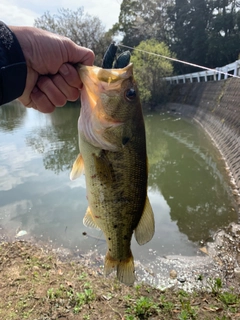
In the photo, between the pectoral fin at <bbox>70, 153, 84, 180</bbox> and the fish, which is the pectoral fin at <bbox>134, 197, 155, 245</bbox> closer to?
the fish

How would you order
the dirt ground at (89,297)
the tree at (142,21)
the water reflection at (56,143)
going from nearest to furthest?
the dirt ground at (89,297)
the water reflection at (56,143)
the tree at (142,21)

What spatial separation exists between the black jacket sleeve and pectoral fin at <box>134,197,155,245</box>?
48.5 inches

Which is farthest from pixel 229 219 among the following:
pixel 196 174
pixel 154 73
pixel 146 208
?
pixel 154 73

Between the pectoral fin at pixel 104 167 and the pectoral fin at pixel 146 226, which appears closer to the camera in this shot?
the pectoral fin at pixel 104 167

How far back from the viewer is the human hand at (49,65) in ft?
6.31

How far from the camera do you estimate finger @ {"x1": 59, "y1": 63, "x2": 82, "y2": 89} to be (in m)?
2.04

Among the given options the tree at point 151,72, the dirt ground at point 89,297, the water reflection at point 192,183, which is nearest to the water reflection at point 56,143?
the water reflection at point 192,183

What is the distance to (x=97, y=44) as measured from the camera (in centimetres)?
3278

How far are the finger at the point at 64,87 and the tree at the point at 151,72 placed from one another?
23869 mm

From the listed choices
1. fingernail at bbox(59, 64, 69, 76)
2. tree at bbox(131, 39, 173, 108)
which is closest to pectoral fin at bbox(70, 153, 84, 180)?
fingernail at bbox(59, 64, 69, 76)

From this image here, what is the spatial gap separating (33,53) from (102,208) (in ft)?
3.82

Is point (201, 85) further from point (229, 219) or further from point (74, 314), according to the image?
point (74, 314)

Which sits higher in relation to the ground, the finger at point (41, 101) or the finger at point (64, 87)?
the finger at point (64, 87)

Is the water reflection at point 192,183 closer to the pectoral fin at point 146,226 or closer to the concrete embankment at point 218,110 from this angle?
the concrete embankment at point 218,110
